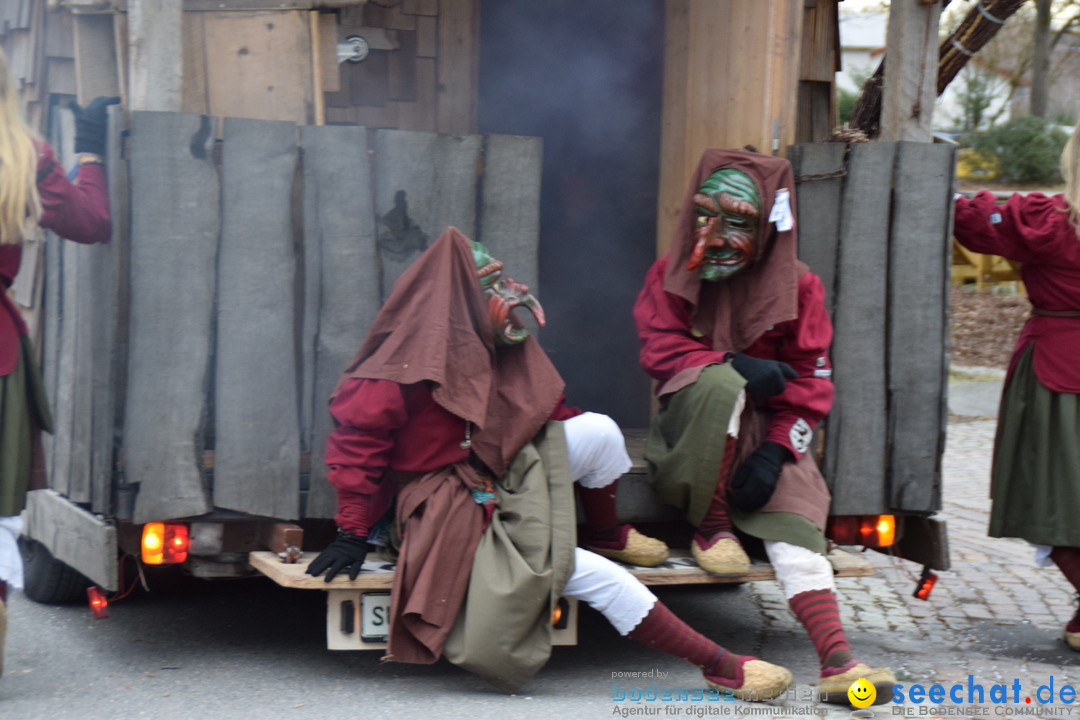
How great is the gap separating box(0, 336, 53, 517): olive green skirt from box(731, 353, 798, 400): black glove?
229 centimetres

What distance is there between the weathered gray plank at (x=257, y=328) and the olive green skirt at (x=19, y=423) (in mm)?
577

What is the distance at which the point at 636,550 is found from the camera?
4.02 metres

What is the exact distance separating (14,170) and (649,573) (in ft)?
7.69

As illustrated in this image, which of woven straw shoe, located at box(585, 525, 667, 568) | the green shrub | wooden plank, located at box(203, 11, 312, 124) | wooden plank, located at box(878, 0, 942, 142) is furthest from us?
the green shrub

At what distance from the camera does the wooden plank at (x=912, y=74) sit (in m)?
4.61

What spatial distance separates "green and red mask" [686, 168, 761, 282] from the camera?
13.5 feet

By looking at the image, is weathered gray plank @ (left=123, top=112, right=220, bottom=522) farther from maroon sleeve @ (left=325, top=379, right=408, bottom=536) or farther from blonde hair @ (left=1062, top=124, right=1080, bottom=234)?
blonde hair @ (left=1062, top=124, right=1080, bottom=234)

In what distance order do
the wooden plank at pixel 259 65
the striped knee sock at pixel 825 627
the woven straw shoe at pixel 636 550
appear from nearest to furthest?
the striped knee sock at pixel 825 627
the woven straw shoe at pixel 636 550
the wooden plank at pixel 259 65

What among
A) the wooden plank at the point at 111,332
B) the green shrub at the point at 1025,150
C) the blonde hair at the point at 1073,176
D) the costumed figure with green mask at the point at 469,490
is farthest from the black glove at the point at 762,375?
the green shrub at the point at 1025,150

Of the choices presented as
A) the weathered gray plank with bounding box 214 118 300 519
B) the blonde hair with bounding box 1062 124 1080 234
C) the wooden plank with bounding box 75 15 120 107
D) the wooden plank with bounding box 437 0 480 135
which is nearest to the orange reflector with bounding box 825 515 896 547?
the blonde hair with bounding box 1062 124 1080 234

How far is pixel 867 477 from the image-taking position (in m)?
4.33

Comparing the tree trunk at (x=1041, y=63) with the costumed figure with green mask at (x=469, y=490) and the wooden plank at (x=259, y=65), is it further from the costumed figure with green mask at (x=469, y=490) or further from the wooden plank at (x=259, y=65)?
the costumed figure with green mask at (x=469, y=490)

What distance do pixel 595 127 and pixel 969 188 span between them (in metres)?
18.0

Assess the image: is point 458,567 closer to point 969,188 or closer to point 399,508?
point 399,508
